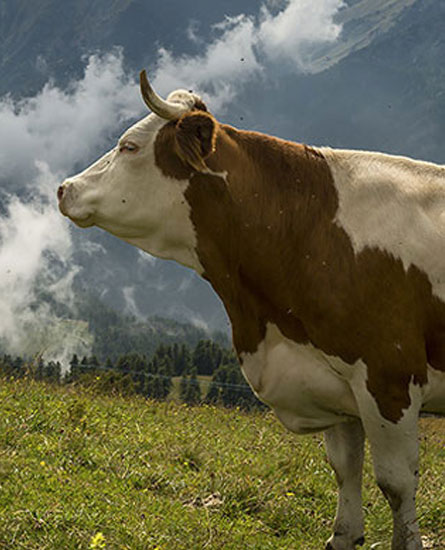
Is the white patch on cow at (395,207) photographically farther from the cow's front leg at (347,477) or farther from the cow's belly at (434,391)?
the cow's front leg at (347,477)

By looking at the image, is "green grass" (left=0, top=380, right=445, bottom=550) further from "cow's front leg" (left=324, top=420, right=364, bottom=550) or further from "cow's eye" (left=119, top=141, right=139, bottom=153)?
"cow's eye" (left=119, top=141, right=139, bottom=153)

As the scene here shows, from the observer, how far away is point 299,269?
4277mm

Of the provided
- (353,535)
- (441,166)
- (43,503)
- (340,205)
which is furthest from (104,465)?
(441,166)

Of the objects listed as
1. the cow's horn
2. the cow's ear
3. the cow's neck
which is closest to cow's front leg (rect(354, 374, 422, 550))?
the cow's neck

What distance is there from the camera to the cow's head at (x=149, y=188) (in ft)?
14.8

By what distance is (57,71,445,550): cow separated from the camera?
13.2 feet

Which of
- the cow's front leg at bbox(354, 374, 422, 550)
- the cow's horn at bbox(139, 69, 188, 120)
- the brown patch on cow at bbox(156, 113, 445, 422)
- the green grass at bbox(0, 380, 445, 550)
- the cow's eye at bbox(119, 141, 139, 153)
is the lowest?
the green grass at bbox(0, 380, 445, 550)

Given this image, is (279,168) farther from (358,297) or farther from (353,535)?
(353,535)

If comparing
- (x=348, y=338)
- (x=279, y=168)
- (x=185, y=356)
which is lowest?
(x=185, y=356)

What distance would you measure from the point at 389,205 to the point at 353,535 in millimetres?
2442

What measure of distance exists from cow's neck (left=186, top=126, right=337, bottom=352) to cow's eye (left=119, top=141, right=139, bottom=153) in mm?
483

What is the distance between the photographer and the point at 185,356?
135875mm

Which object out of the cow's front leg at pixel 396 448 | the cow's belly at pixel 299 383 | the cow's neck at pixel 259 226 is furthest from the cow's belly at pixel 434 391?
the cow's neck at pixel 259 226

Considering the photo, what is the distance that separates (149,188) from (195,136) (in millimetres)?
512
